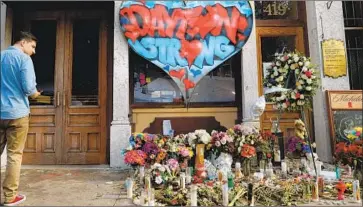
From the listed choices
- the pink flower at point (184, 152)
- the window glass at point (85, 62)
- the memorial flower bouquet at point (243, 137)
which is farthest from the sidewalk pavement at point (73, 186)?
the memorial flower bouquet at point (243, 137)

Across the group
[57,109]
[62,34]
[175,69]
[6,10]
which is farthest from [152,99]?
[6,10]

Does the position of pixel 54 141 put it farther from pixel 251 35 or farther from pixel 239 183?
pixel 251 35

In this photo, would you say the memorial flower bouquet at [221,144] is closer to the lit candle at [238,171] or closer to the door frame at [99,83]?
the lit candle at [238,171]

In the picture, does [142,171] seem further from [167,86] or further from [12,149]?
[167,86]

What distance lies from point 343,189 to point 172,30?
371cm

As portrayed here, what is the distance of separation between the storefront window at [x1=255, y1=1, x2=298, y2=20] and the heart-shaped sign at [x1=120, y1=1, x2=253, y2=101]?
0.98 meters

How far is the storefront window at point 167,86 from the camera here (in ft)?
19.4

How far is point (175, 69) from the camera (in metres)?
5.34

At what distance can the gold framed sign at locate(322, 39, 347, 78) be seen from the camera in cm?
565

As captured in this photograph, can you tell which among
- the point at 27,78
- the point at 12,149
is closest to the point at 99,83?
the point at 27,78

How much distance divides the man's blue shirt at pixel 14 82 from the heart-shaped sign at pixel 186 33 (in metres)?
2.40

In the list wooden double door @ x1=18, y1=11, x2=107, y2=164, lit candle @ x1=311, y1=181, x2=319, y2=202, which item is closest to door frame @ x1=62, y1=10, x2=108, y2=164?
wooden double door @ x1=18, y1=11, x2=107, y2=164

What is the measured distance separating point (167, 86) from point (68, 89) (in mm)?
1949

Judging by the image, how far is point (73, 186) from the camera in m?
4.01
